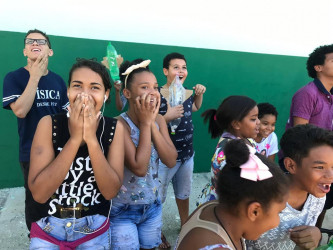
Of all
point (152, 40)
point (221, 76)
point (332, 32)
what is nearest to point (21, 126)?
point (152, 40)

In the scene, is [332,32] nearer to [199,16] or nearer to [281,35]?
[281,35]

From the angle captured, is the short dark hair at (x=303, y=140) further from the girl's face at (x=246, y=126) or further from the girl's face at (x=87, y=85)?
the girl's face at (x=87, y=85)

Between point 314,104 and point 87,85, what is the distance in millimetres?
2210

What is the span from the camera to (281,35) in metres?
4.45

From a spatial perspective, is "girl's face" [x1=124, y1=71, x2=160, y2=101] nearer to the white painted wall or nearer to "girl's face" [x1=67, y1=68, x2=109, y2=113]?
"girl's face" [x1=67, y1=68, x2=109, y2=113]

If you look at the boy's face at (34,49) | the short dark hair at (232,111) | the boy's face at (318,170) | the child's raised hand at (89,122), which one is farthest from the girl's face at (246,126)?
the boy's face at (34,49)

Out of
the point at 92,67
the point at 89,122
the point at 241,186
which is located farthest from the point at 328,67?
the point at 89,122

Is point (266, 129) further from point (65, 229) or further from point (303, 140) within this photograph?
point (65, 229)

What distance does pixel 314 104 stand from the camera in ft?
8.61

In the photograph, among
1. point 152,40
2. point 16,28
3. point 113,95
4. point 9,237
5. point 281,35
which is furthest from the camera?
point 281,35

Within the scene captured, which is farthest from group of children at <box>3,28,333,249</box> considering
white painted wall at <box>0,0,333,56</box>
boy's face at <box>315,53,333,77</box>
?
white painted wall at <box>0,0,333,56</box>

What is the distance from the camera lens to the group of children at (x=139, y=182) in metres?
→ 1.14

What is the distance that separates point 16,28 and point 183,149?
2389mm

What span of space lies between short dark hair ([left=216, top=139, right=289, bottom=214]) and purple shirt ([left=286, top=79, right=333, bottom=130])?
1675 millimetres
